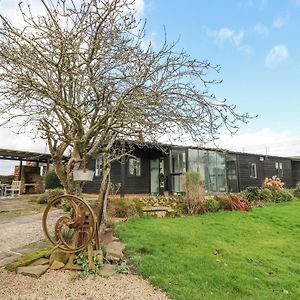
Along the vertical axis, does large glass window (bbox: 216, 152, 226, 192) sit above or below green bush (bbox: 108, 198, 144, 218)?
above

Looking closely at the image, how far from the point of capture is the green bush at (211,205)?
34.6 ft

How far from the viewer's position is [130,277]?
3.94 metres

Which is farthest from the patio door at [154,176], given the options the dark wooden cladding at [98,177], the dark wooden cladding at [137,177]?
the dark wooden cladding at [98,177]

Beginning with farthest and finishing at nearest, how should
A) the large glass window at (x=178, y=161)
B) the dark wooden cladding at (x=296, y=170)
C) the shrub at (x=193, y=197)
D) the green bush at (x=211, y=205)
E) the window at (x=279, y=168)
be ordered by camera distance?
1. the dark wooden cladding at (x=296, y=170)
2. the window at (x=279, y=168)
3. the large glass window at (x=178, y=161)
4. the green bush at (x=211, y=205)
5. the shrub at (x=193, y=197)

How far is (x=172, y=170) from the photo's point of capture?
15.7m

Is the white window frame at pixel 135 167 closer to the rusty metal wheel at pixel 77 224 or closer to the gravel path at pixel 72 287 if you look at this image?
the rusty metal wheel at pixel 77 224

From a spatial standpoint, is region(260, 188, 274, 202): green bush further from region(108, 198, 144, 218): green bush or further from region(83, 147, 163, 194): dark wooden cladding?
region(108, 198, 144, 218): green bush

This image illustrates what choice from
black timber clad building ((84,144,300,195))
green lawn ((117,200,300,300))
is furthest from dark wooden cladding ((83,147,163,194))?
green lawn ((117,200,300,300))

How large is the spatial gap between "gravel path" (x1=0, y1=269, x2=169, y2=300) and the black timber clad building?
9803 mm

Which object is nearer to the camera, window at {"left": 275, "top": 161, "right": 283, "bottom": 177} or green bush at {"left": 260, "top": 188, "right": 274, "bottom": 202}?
green bush at {"left": 260, "top": 188, "right": 274, "bottom": 202}

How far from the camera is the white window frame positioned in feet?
52.3

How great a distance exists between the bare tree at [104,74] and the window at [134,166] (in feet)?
38.0

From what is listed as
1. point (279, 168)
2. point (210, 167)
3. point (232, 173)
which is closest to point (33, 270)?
point (210, 167)

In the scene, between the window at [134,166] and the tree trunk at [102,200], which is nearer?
the tree trunk at [102,200]
